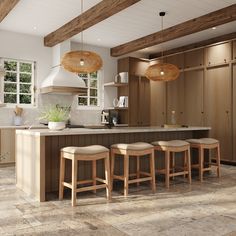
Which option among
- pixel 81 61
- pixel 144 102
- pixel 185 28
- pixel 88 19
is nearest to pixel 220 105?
pixel 185 28

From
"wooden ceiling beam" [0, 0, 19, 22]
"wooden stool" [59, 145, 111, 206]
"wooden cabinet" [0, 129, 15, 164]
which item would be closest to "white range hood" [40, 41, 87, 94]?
"wooden cabinet" [0, 129, 15, 164]

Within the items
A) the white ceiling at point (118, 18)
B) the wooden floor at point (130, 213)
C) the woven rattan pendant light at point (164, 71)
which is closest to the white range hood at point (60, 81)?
the white ceiling at point (118, 18)

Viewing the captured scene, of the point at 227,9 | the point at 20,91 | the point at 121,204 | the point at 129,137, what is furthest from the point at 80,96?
the point at 121,204

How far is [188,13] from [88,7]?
5.72 feet

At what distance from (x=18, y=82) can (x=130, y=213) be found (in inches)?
181

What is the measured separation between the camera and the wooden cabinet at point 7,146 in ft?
19.0

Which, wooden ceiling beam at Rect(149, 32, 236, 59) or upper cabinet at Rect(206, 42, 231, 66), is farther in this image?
wooden ceiling beam at Rect(149, 32, 236, 59)

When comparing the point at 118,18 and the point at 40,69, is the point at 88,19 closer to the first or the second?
the point at 118,18

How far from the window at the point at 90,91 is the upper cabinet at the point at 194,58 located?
2.31m

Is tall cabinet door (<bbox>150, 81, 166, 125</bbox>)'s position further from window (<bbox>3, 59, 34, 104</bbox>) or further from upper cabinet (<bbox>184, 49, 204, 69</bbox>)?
window (<bbox>3, 59, 34, 104</bbox>)

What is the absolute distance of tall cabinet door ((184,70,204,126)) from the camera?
6.79 meters

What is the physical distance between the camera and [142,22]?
576 cm

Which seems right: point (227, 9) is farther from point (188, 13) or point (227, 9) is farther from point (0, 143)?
point (0, 143)

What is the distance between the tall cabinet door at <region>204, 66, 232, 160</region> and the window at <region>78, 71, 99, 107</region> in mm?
2740
